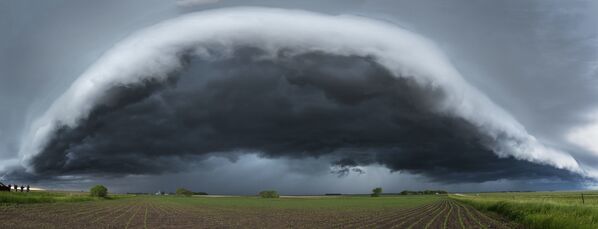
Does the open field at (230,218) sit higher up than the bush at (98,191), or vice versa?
the bush at (98,191)

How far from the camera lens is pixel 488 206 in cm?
6369

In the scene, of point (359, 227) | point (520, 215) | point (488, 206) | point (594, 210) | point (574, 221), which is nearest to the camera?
point (574, 221)

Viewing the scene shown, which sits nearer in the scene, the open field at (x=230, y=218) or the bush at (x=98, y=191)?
the open field at (x=230, y=218)

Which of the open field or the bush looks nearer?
the open field

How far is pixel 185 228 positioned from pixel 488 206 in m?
49.0

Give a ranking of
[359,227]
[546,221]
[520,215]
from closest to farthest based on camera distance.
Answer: [546,221], [359,227], [520,215]

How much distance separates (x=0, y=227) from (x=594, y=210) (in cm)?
4100

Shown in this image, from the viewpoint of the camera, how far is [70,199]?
91.2 metres

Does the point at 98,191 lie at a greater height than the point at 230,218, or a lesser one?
greater

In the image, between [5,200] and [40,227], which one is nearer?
[40,227]

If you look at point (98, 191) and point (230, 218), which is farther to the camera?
point (98, 191)

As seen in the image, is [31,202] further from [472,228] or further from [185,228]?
[472,228]

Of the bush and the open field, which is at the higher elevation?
the bush

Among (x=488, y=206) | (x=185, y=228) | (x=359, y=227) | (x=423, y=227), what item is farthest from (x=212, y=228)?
(x=488, y=206)
